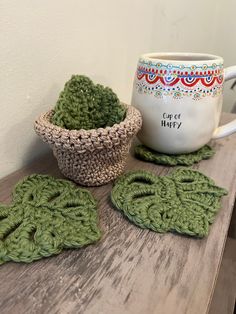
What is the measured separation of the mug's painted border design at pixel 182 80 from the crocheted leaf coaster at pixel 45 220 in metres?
0.17

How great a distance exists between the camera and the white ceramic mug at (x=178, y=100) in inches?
15.3

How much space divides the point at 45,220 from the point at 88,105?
154 mm

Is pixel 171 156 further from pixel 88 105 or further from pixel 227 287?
pixel 227 287

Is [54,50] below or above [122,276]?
above

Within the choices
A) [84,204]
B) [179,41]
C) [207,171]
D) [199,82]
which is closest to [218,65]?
[199,82]

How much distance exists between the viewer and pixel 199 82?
0.39 m

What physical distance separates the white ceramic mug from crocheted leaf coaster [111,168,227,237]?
59 mm

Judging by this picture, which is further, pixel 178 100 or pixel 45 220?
pixel 178 100

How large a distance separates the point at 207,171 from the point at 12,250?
10.8 inches

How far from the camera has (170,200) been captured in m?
0.32

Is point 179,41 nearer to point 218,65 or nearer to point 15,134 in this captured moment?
point 218,65

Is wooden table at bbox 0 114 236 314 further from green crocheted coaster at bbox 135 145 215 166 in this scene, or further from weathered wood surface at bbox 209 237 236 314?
weathered wood surface at bbox 209 237 236 314

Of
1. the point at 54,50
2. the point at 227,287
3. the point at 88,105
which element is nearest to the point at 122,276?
the point at 88,105

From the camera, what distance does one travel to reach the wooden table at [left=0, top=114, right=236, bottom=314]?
0.21m
